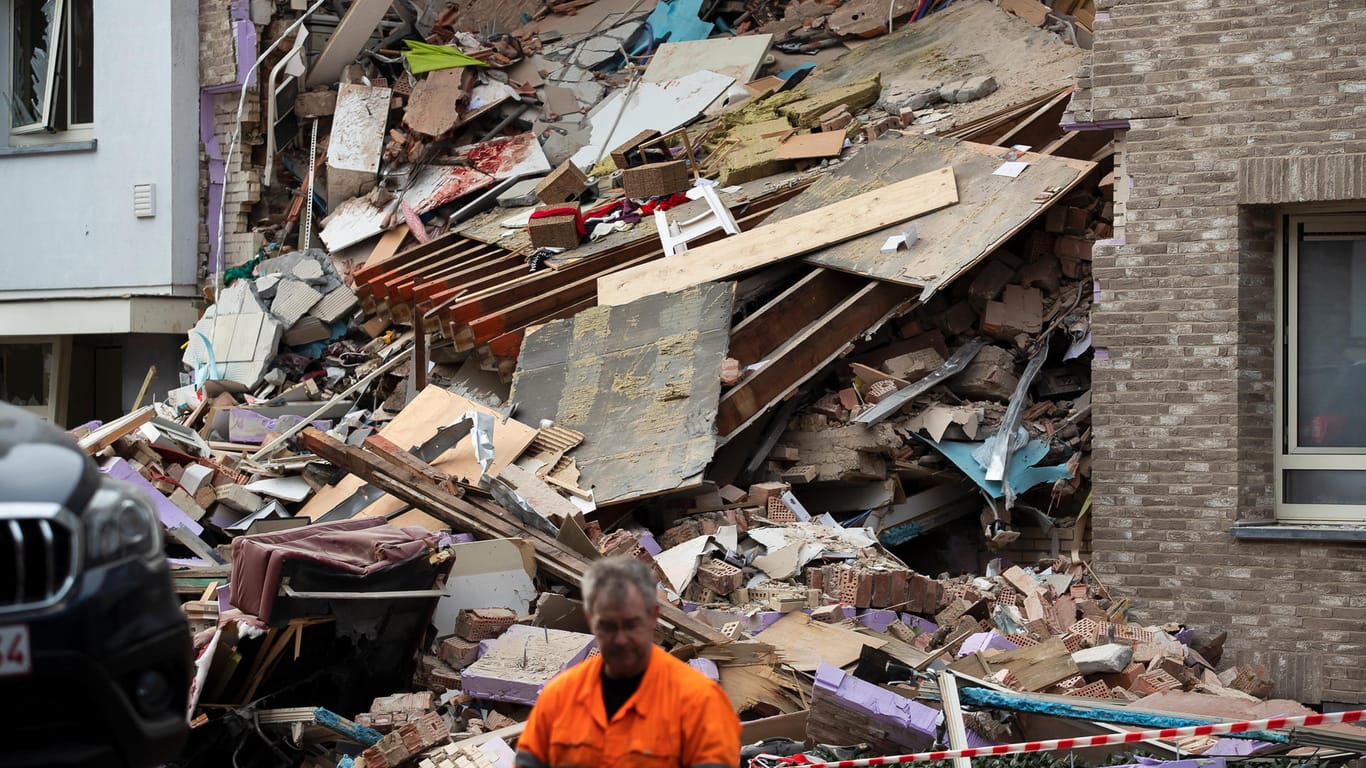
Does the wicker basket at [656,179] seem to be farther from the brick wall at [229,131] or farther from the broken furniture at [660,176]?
the brick wall at [229,131]

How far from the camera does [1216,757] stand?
7051 mm

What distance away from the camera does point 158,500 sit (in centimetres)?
1024

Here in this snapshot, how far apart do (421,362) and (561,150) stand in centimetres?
311

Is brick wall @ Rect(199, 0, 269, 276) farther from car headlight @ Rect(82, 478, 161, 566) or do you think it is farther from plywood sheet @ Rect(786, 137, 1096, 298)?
car headlight @ Rect(82, 478, 161, 566)

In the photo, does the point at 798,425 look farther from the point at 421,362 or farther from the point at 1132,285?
the point at 421,362

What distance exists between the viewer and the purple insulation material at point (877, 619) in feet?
29.0

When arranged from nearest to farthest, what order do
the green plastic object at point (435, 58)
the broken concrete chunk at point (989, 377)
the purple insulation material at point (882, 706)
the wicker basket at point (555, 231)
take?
the purple insulation material at point (882, 706) → the broken concrete chunk at point (989, 377) → the wicker basket at point (555, 231) → the green plastic object at point (435, 58)

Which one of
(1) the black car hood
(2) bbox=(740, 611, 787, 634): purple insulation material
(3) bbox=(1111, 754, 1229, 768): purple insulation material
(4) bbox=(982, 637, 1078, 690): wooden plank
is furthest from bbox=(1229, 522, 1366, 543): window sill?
(1) the black car hood

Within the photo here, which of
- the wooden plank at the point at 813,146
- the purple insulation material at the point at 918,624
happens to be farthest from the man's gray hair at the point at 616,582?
the wooden plank at the point at 813,146

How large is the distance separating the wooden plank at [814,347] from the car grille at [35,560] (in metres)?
6.13

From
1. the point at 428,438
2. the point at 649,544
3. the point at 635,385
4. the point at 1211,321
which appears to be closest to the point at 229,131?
the point at 428,438

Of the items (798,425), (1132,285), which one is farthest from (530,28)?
(1132,285)

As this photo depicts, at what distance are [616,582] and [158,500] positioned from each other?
7101 millimetres

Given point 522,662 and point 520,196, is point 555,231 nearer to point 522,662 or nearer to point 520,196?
point 520,196
